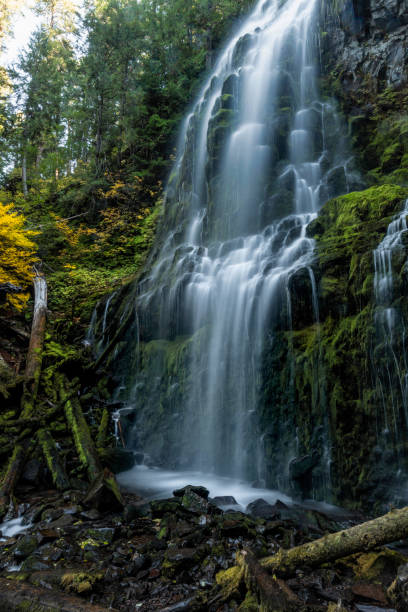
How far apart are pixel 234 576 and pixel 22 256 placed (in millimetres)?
11122

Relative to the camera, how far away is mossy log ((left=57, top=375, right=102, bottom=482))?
20.6 ft

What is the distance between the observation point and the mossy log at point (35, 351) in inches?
312

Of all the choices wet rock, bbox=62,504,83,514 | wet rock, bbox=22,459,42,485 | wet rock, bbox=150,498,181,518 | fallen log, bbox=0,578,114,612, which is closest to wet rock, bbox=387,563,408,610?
fallen log, bbox=0,578,114,612

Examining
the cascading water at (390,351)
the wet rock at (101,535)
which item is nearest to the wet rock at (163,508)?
the wet rock at (101,535)

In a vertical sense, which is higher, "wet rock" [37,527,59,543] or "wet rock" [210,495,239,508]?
"wet rock" [37,527,59,543]

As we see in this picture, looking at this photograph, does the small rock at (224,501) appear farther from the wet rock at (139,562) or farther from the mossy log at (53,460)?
the mossy log at (53,460)

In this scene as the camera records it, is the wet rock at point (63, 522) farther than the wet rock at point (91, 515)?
No

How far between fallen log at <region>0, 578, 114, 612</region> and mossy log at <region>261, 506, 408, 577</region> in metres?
1.46

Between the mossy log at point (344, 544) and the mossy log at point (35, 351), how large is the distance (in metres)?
6.15

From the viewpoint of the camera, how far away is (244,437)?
7.04m

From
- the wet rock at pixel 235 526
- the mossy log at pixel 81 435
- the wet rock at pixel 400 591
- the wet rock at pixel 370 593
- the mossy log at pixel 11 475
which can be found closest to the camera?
the wet rock at pixel 400 591

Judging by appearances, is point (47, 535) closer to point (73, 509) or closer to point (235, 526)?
point (73, 509)

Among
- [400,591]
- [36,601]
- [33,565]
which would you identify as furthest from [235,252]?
[36,601]

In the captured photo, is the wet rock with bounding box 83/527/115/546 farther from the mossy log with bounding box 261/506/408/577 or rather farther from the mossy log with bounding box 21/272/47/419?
the mossy log with bounding box 21/272/47/419
